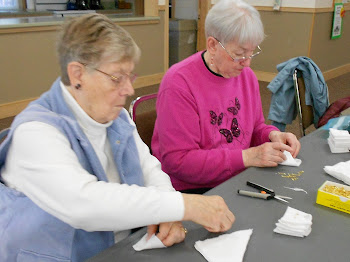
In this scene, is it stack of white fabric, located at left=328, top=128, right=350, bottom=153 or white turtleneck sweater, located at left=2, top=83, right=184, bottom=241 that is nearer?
white turtleneck sweater, located at left=2, top=83, right=184, bottom=241

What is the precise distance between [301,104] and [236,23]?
44.2 inches

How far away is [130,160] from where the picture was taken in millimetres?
1167

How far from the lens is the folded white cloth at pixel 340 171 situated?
47.9 inches

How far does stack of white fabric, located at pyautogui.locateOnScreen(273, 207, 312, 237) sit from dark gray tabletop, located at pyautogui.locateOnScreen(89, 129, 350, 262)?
1cm

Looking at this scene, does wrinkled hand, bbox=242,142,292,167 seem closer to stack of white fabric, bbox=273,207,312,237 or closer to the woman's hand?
the woman's hand

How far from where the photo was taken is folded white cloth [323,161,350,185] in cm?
122

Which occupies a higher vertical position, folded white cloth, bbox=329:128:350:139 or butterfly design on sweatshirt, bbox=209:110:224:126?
butterfly design on sweatshirt, bbox=209:110:224:126

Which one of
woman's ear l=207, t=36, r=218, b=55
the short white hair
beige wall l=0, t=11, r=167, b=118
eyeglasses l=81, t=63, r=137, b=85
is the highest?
the short white hair

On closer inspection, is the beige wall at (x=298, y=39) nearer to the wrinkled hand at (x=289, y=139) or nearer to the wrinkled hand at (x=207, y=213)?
the wrinkled hand at (x=289, y=139)

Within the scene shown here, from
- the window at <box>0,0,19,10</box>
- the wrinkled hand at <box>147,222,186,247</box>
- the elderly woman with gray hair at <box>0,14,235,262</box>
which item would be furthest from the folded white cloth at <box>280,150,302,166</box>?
the window at <box>0,0,19,10</box>

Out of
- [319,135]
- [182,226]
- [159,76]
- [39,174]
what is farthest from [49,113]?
[159,76]

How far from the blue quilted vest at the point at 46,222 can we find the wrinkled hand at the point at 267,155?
580 millimetres

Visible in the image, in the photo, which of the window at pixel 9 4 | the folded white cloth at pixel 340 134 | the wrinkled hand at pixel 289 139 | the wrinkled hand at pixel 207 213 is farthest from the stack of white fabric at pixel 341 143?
the window at pixel 9 4

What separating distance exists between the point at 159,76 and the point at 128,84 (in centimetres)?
453
